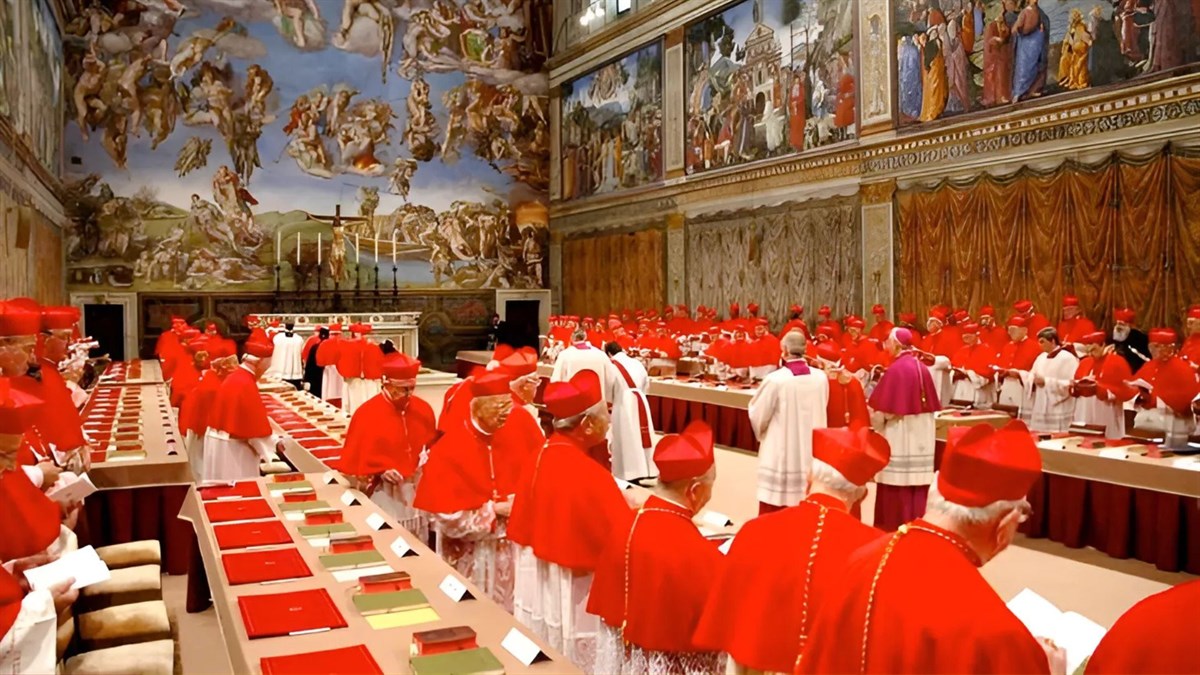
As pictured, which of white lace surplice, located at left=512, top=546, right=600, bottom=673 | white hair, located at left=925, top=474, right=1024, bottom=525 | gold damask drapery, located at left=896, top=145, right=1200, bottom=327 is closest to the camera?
white hair, located at left=925, top=474, right=1024, bottom=525

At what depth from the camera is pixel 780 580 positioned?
3.29 metres

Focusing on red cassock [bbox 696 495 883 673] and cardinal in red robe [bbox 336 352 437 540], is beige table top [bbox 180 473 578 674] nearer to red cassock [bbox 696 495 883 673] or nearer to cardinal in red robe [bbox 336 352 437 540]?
red cassock [bbox 696 495 883 673]

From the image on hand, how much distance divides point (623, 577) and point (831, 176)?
17.2 metres

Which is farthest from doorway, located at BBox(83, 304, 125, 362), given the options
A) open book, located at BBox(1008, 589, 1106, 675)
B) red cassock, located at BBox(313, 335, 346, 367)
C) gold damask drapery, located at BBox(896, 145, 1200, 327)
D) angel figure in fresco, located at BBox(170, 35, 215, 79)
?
open book, located at BBox(1008, 589, 1106, 675)

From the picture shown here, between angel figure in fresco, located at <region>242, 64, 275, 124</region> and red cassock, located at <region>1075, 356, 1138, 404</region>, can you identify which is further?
angel figure in fresco, located at <region>242, 64, 275, 124</region>

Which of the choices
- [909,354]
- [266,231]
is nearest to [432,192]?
[266,231]

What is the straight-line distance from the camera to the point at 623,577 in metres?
3.82

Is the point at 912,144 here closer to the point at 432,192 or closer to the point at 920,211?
the point at 920,211

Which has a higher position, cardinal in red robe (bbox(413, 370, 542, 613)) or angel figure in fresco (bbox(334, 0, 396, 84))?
angel figure in fresco (bbox(334, 0, 396, 84))

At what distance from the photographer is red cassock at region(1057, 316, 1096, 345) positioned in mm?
12891

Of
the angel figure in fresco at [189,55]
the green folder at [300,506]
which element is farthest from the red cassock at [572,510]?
the angel figure in fresco at [189,55]

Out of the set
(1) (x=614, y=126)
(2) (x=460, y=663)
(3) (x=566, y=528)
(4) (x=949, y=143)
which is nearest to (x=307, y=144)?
(1) (x=614, y=126)

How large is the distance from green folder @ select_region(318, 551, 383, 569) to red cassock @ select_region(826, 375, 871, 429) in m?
5.39

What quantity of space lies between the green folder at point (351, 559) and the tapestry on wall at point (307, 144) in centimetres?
2433
